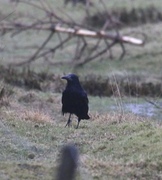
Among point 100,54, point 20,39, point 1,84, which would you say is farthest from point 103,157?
point 20,39

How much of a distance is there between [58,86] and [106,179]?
7.87 m

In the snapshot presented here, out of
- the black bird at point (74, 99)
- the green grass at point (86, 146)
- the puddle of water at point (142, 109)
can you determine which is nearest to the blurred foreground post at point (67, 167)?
the green grass at point (86, 146)

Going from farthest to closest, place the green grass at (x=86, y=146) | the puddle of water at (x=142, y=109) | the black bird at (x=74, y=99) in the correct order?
1. the puddle of water at (x=142, y=109)
2. the black bird at (x=74, y=99)
3. the green grass at (x=86, y=146)

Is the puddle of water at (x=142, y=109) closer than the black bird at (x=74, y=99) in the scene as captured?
No

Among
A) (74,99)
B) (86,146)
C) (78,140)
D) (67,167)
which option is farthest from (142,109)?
(67,167)

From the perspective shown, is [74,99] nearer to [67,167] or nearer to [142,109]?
[142,109]

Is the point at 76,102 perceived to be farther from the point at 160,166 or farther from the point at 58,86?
the point at 58,86

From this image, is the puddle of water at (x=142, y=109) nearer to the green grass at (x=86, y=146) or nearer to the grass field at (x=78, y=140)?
the grass field at (x=78, y=140)

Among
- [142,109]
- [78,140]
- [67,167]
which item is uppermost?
[67,167]

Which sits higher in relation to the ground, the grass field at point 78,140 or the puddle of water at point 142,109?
the grass field at point 78,140

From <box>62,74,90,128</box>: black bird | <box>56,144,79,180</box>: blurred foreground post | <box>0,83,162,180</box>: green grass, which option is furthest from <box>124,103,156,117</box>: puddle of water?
<box>56,144,79,180</box>: blurred foreground post

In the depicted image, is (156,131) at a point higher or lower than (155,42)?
higher

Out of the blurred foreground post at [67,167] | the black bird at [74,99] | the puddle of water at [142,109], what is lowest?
the puddle of water at [142,109]

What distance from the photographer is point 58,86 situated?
14289 mm
